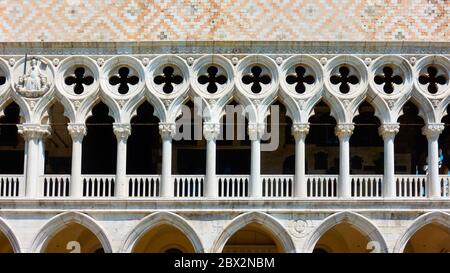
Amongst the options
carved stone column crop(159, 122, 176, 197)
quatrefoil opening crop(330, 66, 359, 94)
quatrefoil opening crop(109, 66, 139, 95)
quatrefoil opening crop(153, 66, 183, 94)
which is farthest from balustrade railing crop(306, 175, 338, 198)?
quatrefoil opening crop(109, 66, 139, 95)

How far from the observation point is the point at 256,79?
21.5 m

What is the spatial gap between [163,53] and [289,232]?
157 inches

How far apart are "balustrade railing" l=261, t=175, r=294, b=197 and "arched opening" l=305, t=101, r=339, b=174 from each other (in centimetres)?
208

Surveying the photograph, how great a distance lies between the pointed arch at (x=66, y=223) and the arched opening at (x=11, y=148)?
9.70 feet

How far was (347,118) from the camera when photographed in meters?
21.0

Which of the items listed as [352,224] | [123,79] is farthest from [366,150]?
[123,79]

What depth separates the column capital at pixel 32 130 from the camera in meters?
21.2

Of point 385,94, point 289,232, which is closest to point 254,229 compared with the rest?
point 289,232

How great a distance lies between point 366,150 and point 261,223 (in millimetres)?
3719

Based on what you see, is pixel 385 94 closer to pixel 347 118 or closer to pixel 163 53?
pixel 347 118

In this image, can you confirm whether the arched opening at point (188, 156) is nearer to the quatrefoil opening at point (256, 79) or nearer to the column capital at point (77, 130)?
the quatrefoil opening at point (256, 79)

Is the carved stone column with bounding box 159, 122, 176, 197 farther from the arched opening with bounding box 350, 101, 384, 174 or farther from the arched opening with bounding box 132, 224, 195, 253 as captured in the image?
the arched opening with bounding box 350, 101, 384, 174

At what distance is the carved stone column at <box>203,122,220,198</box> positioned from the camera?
2091 cm
